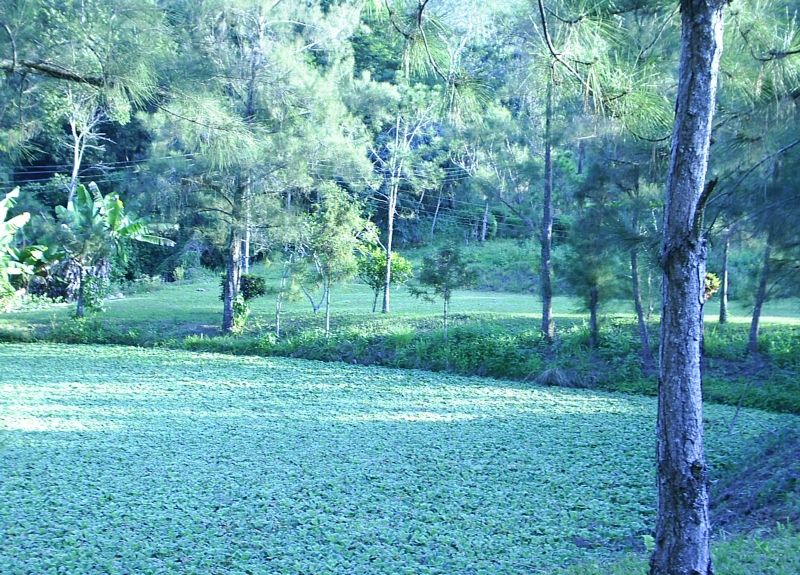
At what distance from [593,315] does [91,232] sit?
30.9ft

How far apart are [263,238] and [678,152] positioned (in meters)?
9.96

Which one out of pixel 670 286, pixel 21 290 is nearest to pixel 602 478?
pixel 670 286

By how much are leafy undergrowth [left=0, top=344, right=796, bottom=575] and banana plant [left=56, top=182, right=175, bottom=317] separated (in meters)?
4.44

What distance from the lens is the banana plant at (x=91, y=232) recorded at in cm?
1309

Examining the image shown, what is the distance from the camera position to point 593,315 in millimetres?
10062

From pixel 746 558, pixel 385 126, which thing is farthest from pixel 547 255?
pixel 385 126

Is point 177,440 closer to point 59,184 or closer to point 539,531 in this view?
point 539,531

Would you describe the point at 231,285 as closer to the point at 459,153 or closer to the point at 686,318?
the point at 459,153

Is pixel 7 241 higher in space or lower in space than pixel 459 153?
lower

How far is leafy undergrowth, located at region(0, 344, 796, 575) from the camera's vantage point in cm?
384

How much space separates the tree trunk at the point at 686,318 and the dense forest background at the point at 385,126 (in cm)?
17

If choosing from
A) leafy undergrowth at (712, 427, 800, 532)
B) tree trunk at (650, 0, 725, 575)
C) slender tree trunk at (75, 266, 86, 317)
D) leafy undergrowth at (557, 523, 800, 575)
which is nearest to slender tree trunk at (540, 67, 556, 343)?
leafy undergrowth at (712, 427, 800, 532)

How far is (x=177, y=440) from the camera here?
6.20 m

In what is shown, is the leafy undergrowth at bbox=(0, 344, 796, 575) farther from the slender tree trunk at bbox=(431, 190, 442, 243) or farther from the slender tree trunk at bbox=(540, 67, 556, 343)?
the slender tree trunk at bbox=(431, 190, 442, 243)
